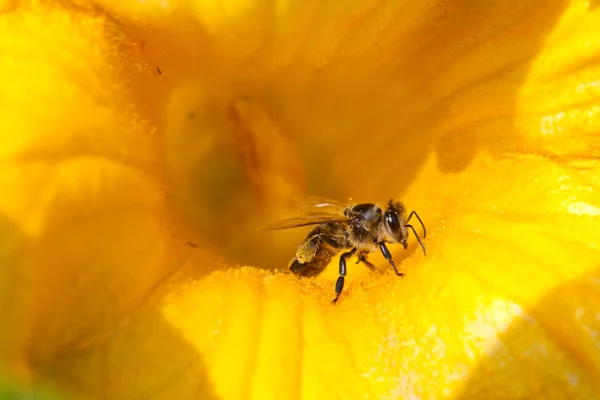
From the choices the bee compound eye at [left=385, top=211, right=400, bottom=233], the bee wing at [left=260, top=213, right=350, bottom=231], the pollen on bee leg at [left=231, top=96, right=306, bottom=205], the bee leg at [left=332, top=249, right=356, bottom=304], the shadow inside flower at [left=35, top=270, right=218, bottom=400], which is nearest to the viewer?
the shadow inside flower at [left=35, top=270, right=218, bottom=400]

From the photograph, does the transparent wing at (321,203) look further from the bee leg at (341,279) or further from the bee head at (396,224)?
the bee head at (396,224)

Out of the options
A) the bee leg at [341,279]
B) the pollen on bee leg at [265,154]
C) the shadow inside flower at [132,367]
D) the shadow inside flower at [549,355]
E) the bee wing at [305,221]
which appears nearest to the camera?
the shadow inside flower at [132,367]

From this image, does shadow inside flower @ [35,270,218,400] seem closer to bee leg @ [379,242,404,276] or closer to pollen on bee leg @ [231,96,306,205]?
bee leg @ [379,242,404,276]

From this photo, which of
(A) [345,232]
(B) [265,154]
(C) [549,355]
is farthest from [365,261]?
(C) [549,355]

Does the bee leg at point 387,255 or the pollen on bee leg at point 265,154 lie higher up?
the pollen on bee leg at point 265,154

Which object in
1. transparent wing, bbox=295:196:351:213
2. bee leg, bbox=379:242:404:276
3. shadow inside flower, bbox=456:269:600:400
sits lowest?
shadow inside flower, bbox=456:269:600:400

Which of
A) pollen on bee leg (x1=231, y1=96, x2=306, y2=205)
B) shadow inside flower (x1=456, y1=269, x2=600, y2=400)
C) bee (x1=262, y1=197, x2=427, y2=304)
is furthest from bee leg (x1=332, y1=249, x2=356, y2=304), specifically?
shadow inside flower (x1=456, y1=269, x2=600, y2=400)

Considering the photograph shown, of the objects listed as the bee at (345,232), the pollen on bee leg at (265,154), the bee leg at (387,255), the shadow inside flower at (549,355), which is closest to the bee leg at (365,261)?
the bee at (345,232)

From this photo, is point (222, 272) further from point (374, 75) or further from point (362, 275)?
point (374, 75)

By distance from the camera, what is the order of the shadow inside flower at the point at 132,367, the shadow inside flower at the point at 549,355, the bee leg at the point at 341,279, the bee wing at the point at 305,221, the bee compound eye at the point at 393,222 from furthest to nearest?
1. the bee wing at the point at 305,221
2. the bee compound eye at the point at 393,222
3. the bee leg at the point at 341,279
4. the shadow inside flower at the point at 549,355
5. the shadow inside flower at the point at 132,367

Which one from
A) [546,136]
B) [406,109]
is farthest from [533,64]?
[406,109]
